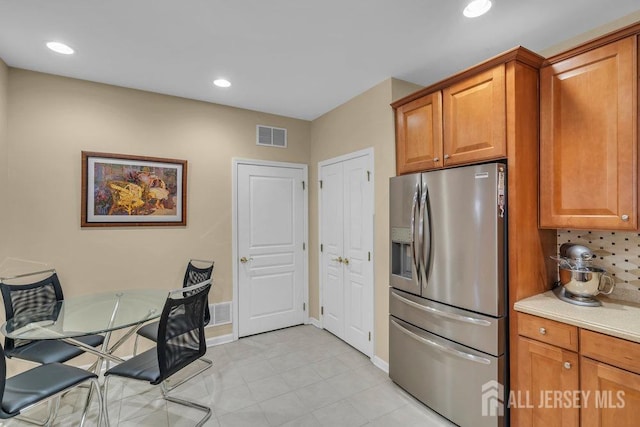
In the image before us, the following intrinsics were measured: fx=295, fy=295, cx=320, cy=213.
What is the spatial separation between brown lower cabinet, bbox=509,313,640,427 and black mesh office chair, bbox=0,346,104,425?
2.59 m

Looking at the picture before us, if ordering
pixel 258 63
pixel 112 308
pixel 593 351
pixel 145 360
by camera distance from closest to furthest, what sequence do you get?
pixel 593 351, pixel 145 360, pixel 112 308, pixel 258 63

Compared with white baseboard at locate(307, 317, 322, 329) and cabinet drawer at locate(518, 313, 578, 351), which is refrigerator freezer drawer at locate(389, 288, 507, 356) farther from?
white baseboard at locate(307, 317, 322, 329)

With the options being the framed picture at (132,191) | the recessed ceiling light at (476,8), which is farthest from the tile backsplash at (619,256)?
the framed picture at (132,191)

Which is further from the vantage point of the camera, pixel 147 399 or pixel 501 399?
pixel 147 399

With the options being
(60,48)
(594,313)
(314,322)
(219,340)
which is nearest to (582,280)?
(594,313)

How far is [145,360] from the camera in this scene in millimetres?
1968

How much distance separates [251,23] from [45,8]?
1.26 metres

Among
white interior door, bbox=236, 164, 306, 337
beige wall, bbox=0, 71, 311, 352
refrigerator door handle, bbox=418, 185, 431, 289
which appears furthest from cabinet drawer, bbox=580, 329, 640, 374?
beige wall, bbox=0, 71, 311, 352

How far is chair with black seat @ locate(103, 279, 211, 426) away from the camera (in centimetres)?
181

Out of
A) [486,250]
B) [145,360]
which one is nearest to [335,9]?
[486,250]

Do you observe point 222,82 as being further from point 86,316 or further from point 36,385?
point 36,385

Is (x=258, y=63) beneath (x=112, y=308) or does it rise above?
above

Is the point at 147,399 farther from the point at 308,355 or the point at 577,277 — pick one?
the point at 577,277

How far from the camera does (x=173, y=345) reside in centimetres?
191
